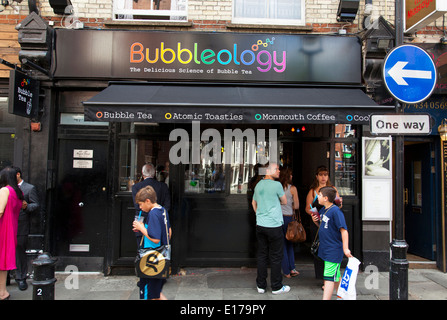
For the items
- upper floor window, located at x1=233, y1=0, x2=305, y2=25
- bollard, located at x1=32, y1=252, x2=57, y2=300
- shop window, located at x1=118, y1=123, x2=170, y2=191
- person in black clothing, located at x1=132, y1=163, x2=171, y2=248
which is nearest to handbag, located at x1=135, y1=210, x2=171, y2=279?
bollard, located at x1=32, y1=252, x2=57, y2=300

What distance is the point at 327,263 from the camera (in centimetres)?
394

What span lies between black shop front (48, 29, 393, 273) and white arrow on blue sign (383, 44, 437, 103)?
4.80 feet

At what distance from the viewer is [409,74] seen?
3.93 metres

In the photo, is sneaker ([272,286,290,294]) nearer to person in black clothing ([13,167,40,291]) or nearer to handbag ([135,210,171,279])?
handbag ([135,210,171,279])

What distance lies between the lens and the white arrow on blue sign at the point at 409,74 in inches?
154

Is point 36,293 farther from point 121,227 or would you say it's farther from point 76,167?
point 76,167

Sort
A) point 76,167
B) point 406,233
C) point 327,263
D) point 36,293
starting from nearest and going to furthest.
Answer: point 36,293 → point 327,263 → point 76,167 → point 406,233

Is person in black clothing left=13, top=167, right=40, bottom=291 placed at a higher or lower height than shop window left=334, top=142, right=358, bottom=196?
lower

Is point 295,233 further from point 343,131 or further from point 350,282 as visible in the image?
point 343,131

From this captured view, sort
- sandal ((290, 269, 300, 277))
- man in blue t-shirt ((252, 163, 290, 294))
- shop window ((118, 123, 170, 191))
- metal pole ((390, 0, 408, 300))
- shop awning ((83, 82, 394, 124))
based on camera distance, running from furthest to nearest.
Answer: shop window ((118, 123, 170, 191))
sandal ((290, 269, 300, 277))
man in blue t-shirt ((252, 163, 290, 294))
shop awning ((83, 82, 394, 124))
metal pole ((390, 0, 408, 300))

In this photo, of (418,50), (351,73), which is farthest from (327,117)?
(351,73)

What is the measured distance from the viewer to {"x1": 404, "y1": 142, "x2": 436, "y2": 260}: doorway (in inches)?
248

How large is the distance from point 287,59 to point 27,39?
14.9ft
